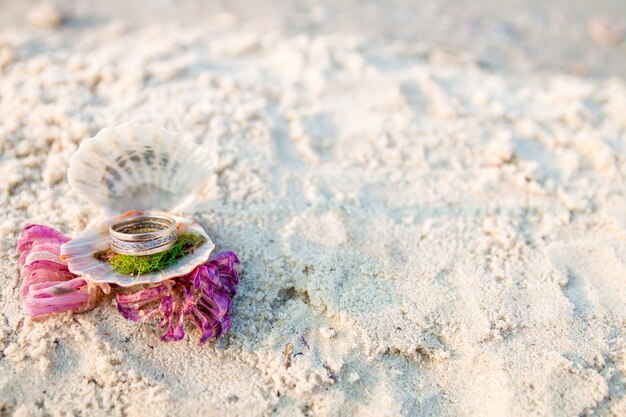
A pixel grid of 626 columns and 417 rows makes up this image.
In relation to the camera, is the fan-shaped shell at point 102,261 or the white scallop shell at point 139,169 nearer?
the fan-shaped shell at point 102,261

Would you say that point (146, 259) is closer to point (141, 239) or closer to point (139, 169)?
point (141, 239)

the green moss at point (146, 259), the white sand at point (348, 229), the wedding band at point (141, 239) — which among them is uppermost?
the wedding band at point (141, 239)

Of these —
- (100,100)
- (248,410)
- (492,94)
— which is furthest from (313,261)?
(492,94)

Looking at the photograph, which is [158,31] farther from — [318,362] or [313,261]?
[318,362]

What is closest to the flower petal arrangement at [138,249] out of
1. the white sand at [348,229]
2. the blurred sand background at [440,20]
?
the white sand at [348,229]

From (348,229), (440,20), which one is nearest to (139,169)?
(348,229)

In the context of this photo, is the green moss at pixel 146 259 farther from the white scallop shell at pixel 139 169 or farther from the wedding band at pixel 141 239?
the white scallop shell at pixel 139 169

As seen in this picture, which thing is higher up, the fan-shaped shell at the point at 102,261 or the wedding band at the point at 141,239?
the wedding band at the point at 141,239

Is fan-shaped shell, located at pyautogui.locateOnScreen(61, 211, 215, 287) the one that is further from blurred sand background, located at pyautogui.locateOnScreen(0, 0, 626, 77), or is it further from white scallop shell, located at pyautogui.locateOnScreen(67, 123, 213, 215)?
blurred sand background, located at pyautogui.locateOnScreen(0, 0, 626, 77)
